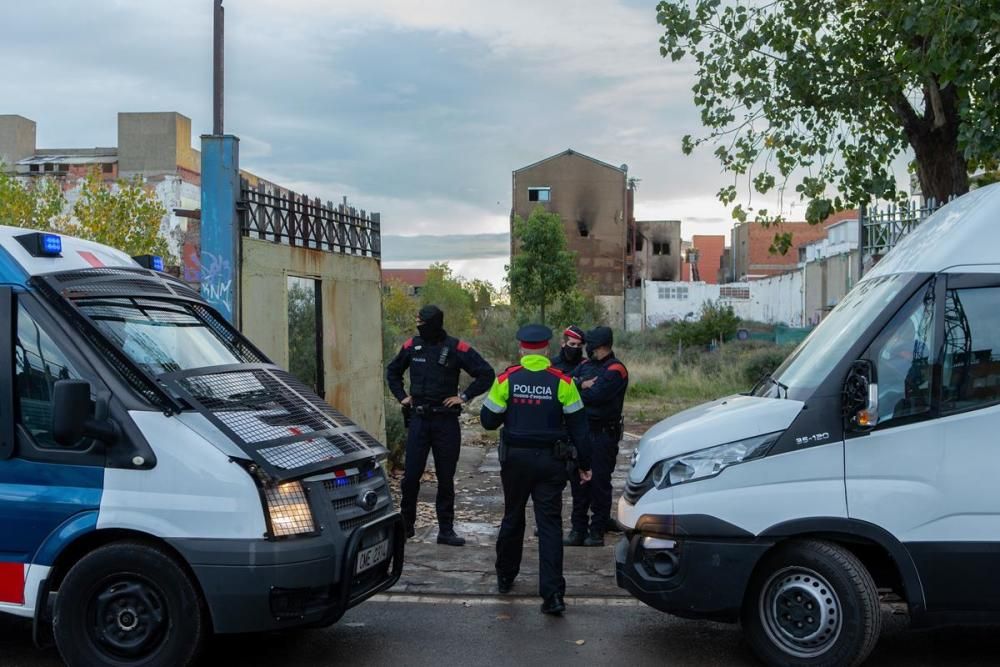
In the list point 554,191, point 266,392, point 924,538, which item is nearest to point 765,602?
point 924,538

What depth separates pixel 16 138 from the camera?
56250mm

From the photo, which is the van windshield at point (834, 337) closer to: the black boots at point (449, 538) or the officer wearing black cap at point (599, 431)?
the officer wearing black cap at point (599, 431)

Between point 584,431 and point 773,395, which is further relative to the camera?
point 584,431

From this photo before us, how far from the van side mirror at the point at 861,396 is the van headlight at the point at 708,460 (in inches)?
15.4

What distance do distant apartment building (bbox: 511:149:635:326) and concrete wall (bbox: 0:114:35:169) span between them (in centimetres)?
2917

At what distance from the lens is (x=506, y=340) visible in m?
34.7

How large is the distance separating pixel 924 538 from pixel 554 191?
6129 cm

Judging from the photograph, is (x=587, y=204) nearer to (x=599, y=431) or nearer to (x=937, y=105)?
(x=937, y=105)

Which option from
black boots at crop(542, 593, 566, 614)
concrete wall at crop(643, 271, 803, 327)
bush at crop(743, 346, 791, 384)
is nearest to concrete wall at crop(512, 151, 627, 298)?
concrete wall at crop(643, 271, 803, 327)

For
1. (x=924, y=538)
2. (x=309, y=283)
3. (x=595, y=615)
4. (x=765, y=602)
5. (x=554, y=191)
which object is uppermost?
(x=554, y=191)

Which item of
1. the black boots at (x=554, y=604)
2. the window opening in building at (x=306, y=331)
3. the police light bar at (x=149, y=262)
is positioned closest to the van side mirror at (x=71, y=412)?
the police light bar at (x=149, y=262)

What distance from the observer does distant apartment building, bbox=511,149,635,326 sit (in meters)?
65.4

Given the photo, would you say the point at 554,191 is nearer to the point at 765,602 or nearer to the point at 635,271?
the point at 635,271

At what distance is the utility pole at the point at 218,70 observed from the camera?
41.4 ft
